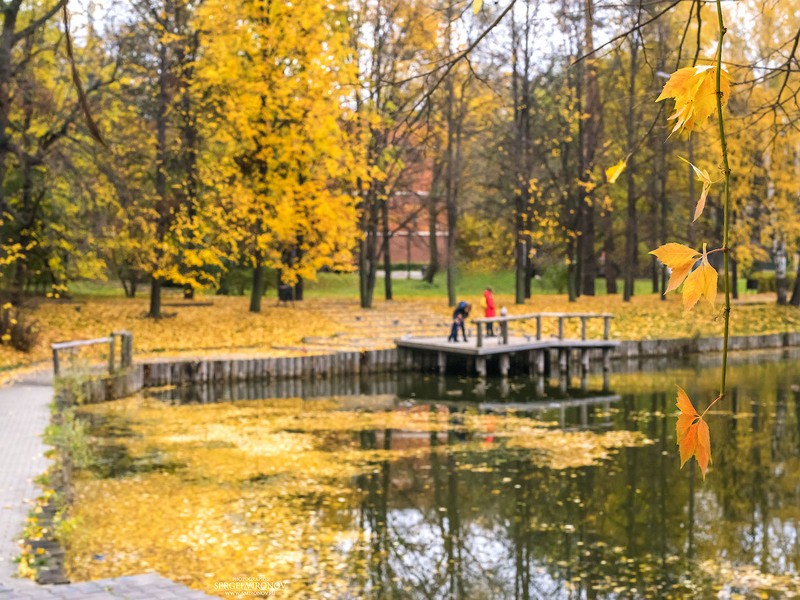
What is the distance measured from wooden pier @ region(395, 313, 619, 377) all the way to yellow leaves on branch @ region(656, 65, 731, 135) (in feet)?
73.6

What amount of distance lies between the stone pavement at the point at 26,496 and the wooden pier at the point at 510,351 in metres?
9.22

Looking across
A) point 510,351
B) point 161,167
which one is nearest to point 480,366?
point 510,351

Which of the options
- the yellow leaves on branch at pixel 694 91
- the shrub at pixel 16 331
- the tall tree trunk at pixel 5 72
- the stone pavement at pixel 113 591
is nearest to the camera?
the yellow leaves on branch at pixel 694 91

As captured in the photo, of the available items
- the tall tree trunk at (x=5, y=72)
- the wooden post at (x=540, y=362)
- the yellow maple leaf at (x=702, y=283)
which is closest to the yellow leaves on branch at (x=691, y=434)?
the yellow maple leaf at (x=702, y=283)

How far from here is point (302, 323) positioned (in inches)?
1086

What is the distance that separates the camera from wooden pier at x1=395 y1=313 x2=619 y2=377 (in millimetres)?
24422

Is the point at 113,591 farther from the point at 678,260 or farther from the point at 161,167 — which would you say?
the point at 161,167

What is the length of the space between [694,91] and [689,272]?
23 cm

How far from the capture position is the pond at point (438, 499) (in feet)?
30.0

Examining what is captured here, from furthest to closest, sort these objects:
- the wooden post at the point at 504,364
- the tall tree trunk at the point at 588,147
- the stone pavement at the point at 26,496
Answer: the tall tree trunk at the point at 588,147
the wooden post at the point at 504,364
the stone pavement at the point at 26,496

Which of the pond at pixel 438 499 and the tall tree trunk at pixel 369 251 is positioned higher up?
the tall tree trunk at pixel 369 251

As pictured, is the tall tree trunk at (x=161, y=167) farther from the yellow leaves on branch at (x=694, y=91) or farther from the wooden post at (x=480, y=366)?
the yellow leaves on branch at (x=694, y=91)

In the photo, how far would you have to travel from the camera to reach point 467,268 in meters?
43.3

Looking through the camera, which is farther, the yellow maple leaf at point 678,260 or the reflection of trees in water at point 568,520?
the reflection of trees in water at point 568,520
